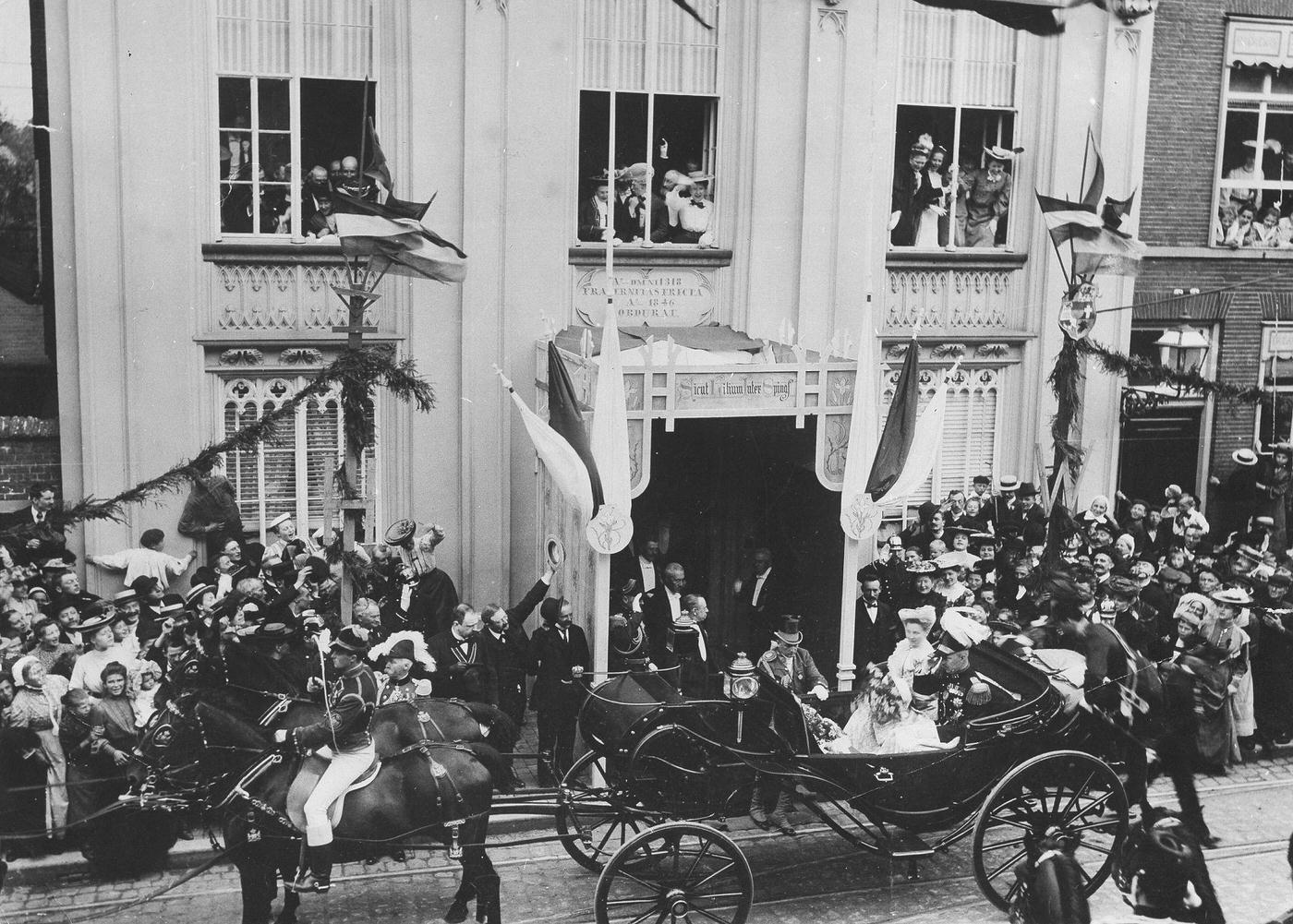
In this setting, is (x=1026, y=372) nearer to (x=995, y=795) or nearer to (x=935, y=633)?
(x=935, y=633)

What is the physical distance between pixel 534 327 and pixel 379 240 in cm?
340

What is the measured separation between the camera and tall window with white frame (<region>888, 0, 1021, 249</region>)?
1631cm

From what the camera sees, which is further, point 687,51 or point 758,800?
point 687,51

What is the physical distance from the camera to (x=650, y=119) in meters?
15.5

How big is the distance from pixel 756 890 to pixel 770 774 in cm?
131

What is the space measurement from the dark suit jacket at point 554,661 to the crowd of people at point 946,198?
729 cm

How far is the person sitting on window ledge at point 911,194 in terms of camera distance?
1634 cm

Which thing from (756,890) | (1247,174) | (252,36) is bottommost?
(756,890)

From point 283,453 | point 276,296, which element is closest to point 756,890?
point 283,453

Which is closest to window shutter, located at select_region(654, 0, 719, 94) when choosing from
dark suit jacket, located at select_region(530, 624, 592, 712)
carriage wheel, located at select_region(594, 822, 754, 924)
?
dark suit jacket, located at select_region(530, 624, 592, 712)

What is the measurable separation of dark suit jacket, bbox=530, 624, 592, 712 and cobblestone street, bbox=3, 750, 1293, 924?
1227 millimetres

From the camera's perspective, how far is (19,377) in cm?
1512

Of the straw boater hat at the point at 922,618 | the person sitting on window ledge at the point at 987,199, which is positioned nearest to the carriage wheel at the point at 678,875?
the straw boater hat at the point at 922,618

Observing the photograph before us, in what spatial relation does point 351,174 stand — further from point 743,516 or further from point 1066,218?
point 1066,218
